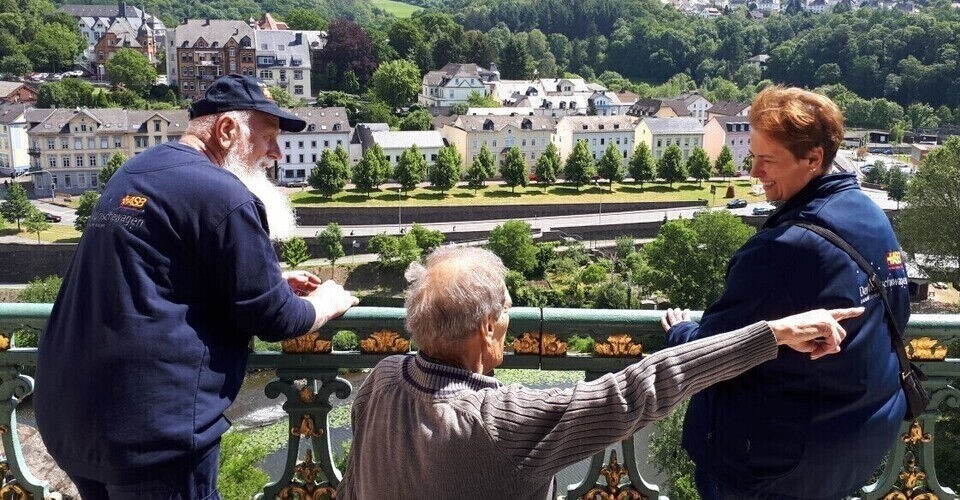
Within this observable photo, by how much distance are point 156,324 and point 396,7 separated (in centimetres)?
16695

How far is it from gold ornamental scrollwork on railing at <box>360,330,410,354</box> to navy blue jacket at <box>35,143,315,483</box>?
0.58m


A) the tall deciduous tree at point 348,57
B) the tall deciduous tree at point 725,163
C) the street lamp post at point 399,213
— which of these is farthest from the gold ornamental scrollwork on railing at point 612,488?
the tall deciduous tree at point 348,57

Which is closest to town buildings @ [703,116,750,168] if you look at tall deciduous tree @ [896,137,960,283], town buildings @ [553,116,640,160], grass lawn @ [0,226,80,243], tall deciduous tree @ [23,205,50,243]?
town buildings @ [553,116,640,160]

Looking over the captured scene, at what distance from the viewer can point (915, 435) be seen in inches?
117

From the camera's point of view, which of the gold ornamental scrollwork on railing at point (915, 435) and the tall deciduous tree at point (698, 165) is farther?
the tall deciduous tree at point (698, 165)

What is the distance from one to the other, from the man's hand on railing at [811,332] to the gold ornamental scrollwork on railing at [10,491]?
2.34 m

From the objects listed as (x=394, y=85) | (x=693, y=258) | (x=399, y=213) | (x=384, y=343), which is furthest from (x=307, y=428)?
(x=394, y=85)

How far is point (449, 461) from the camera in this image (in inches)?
76.3

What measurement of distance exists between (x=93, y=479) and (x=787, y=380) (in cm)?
170

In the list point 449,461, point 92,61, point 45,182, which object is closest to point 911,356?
point 449,461

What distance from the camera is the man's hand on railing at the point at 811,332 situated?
2.14 m

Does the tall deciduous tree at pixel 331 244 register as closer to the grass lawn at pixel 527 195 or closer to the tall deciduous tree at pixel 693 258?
the grass lawn at pixel 527 195

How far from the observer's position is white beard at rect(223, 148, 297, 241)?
2520 mm

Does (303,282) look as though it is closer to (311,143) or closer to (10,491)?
(10,491)
